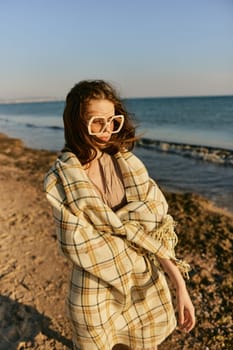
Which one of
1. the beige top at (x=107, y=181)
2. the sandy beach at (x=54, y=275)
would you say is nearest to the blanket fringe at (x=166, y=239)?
the beige top at (x=107, y=181)

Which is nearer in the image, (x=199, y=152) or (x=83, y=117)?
(x=83, y=117)

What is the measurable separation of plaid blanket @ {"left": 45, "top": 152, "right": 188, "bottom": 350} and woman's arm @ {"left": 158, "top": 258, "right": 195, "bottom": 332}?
0.18 ft

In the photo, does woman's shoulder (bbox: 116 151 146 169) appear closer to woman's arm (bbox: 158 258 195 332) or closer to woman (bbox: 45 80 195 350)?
woman (bbox: 45 80 195 350)

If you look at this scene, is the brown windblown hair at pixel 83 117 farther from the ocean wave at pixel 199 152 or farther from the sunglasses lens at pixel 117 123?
the ocean wave at pixel 199 152

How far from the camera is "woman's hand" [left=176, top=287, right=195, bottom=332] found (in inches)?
83.2

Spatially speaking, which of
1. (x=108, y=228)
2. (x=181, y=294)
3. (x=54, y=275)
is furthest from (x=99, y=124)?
(x=54, y=275)

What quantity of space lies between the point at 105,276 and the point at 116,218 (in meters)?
0.32

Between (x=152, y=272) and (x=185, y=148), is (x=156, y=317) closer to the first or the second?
(x=152, y=272)

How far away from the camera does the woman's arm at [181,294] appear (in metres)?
2.10

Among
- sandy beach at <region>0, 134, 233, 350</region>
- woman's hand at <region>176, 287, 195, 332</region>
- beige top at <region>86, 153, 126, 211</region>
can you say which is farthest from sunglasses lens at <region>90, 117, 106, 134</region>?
sandy beach at <region>0, 134, 233, 350</region>

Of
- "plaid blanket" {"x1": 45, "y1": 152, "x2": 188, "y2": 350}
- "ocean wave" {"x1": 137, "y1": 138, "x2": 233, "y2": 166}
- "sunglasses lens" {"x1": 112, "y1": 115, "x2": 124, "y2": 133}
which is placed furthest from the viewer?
"ocean wave" {"x1": 137, "y1": 138, "x2": 233, "y2": 166}

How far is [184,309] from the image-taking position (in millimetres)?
2174

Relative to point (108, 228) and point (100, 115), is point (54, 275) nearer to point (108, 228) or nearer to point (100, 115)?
point (108, 228)

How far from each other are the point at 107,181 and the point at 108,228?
29cm
